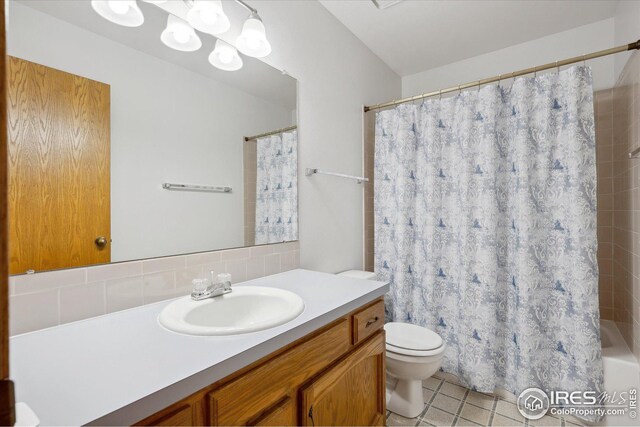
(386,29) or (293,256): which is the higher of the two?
(386,29)

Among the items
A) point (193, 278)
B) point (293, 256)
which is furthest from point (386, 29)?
point (193, 278)

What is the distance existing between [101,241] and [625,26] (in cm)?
286

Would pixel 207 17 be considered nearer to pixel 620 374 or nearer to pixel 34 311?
pixel 34 311

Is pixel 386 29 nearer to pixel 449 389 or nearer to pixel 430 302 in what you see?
pixel 430 302

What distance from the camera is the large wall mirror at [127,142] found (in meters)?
0.86

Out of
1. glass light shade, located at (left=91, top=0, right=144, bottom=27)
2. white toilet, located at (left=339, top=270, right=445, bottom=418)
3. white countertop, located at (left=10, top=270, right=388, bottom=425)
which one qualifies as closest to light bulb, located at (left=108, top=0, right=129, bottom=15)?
glass light shade, located at (left=91, top=0, right=144, bottom=27)

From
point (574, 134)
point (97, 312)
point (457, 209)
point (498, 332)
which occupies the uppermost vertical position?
point (574, 134)

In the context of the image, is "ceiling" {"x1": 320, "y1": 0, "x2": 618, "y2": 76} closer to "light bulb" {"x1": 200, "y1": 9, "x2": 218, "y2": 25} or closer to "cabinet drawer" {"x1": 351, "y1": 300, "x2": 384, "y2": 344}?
"light bulb" {"x1": 200, "y1": 9, "x2": 218, "y2": 25}

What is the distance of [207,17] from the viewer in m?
1.23

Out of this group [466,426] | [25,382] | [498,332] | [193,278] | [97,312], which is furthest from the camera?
[498,332]

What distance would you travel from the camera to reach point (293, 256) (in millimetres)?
1725

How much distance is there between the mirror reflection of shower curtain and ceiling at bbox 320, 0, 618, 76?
1046mm

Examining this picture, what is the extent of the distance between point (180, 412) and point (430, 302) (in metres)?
1.85

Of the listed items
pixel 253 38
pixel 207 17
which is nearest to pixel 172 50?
pixel 207 17
